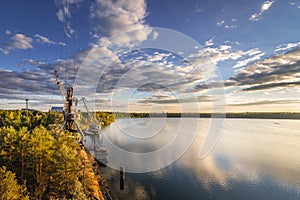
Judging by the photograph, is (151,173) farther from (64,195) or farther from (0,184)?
(0,184)

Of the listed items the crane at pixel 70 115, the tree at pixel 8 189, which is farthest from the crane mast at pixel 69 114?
the tree at pixel 8 189

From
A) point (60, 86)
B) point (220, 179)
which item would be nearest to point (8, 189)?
point (220, 179)

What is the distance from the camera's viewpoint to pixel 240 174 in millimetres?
29906

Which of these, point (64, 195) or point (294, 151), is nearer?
point (64, 195)

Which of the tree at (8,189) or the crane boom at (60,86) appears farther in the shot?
the crane boom at (60,86)

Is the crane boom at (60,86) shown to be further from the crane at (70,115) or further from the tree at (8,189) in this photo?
the tree at (8,189)

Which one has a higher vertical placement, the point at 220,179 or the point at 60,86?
the point at 60,86

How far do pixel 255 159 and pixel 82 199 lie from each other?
3201 cm

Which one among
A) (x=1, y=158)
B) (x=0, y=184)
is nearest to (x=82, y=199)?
(x=0, y=184)

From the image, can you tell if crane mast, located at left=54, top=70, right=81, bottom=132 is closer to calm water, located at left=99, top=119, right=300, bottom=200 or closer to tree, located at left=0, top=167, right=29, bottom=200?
calm water, located at left=99, top=119, right=300, bottom=200

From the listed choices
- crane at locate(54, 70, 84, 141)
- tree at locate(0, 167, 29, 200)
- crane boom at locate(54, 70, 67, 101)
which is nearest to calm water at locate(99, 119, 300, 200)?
tree at locate(0, 167, 29, 200)

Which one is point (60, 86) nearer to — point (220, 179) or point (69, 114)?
point (69, 114)

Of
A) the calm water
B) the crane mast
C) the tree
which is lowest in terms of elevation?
the calm water

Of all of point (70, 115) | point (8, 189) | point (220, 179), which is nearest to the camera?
point (8, 189)
